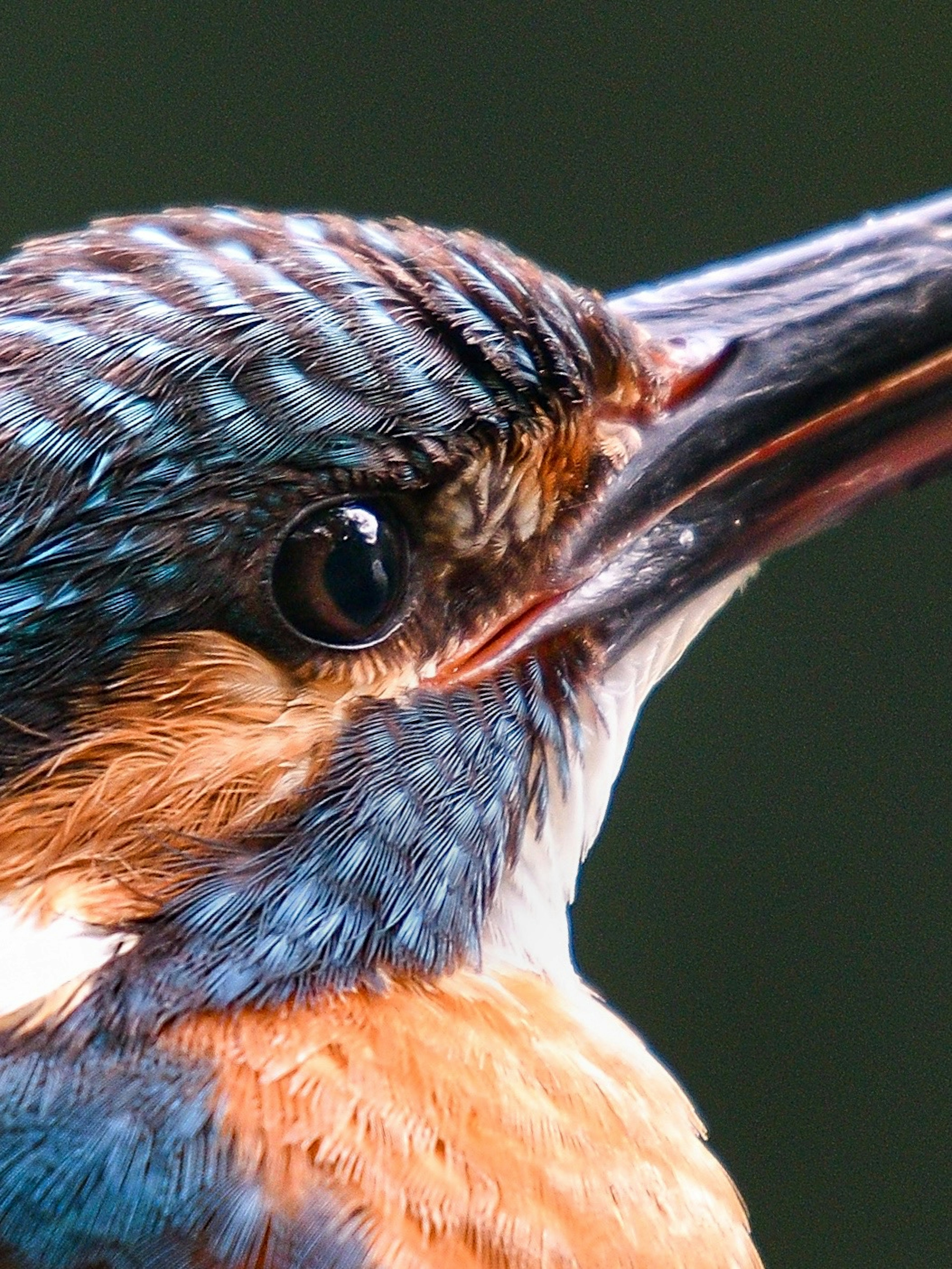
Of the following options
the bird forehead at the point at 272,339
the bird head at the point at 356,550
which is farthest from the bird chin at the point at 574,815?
the bird forehead at the point at 272,339

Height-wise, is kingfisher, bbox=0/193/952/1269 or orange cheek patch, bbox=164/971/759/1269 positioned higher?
kingfisher, bbox=0/193/952/1269

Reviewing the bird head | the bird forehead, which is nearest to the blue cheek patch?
the bird head

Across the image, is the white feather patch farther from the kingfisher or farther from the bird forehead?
the bird forehead

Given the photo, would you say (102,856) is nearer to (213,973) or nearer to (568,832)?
(213,973)

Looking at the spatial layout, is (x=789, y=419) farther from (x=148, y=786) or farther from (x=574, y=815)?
(x=148, y=786)

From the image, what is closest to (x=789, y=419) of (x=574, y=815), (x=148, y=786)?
(x=574, y=815)

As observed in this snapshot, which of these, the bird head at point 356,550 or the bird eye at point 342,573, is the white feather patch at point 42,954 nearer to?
the bird head at point 356,550
